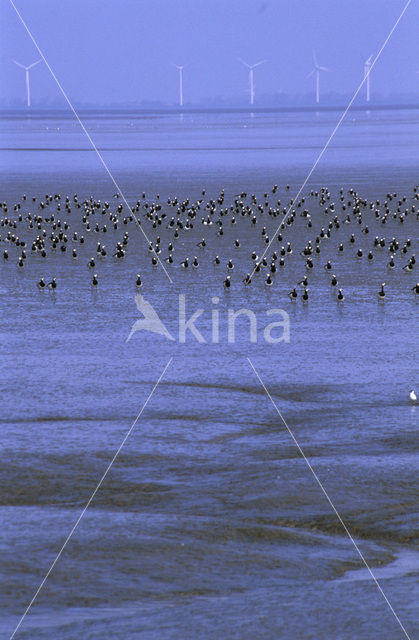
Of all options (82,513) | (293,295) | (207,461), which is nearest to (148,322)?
(293,295)

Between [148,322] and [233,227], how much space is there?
23056mm

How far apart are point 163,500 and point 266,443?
347 centimetres

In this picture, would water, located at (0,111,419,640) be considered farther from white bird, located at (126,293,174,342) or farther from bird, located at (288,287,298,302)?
bird, located at (288,287,298,302)

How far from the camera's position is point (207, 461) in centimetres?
2011

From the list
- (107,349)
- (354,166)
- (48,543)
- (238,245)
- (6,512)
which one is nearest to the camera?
(48,543)

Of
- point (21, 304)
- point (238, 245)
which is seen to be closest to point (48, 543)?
point (21, 304)

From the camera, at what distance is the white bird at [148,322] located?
102 ft

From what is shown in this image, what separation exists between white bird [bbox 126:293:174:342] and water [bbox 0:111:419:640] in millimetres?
309

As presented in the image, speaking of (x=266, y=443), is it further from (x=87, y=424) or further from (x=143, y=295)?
(x=143, y=295)

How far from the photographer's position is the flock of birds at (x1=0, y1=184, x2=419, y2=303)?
139 feet

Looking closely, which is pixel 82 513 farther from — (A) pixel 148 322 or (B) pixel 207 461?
(A) pixel 148 322

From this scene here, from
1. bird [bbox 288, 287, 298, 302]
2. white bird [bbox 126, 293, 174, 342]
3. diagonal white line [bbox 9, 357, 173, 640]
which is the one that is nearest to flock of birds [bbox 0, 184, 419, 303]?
bird [bbox 288, 287, 298, 302]

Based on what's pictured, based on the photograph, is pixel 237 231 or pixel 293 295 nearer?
pixel 293 295

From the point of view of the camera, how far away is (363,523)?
1733 cm
